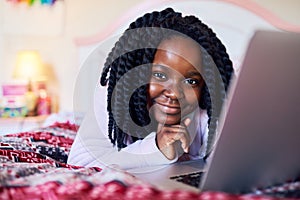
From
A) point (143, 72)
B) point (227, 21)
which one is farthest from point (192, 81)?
point (227, 21)

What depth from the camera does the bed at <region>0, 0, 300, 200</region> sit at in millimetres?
575

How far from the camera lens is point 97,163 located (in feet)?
3.31

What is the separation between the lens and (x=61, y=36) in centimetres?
293

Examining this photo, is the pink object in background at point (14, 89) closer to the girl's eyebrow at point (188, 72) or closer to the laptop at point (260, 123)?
the girl's eyebrow at point (188, 72)

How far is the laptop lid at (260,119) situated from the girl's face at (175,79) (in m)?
0.37

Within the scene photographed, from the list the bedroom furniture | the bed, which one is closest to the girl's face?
the bed

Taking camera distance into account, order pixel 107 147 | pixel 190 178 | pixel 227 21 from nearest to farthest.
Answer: pixel 190 178
pixel 107 147
pixel 227 21

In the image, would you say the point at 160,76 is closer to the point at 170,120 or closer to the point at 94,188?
the point at 170,120

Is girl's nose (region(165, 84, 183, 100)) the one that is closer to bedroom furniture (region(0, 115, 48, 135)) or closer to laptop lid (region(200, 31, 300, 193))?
laptop lid (region(200, 31, 300, 193))

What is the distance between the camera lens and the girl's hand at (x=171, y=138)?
973 mm

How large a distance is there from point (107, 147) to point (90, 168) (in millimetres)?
248

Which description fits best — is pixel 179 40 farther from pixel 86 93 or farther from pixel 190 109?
pixel 86 93

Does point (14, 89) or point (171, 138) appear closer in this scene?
point (171, 138)

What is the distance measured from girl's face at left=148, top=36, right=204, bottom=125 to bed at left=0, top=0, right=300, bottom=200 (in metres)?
0.14
